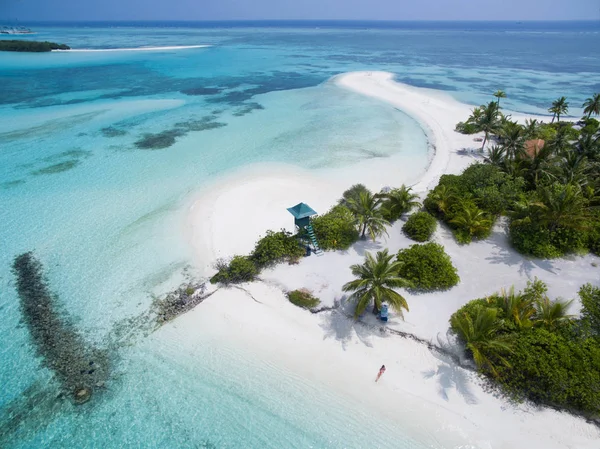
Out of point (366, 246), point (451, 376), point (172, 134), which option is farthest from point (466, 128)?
point (172, 134)

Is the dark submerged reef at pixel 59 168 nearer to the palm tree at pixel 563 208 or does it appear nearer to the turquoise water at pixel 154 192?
the turquoise water at pixel 154 192

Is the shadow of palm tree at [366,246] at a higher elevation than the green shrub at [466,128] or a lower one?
lower

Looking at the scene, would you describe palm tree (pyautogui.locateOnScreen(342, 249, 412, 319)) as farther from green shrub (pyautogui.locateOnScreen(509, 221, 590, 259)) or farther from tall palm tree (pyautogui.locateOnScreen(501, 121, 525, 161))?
tall palm tree (pyautogui.locateOnScreen(501, 121, 525, 161))

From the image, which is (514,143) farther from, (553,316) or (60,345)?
(60,345)

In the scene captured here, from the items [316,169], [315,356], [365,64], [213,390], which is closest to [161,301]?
[213,390]

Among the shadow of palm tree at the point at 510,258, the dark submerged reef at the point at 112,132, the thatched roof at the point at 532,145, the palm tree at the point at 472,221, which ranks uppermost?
the thatched roof at the point at 532,145

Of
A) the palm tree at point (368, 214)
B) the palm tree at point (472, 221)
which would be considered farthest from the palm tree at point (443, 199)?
the palm tree at point (368, 214)

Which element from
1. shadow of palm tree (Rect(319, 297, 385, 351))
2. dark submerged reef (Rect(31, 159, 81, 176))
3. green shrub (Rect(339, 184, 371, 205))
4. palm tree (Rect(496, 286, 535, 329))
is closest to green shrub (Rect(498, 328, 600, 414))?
palm tree (Rect(496, 286, 535, 329))
